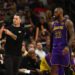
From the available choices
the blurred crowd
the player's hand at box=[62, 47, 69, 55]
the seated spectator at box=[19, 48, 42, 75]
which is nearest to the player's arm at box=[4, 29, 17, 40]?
the blurred crowd

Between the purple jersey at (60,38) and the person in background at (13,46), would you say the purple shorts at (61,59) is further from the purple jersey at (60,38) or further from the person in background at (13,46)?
the person in background at (13,46)

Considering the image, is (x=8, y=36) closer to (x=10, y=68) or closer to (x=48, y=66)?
(x=10, y=68)

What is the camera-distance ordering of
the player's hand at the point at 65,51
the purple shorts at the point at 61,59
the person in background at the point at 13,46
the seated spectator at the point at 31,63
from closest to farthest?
1. the player's hand at the point at 65,51
2. the person in background at the point at 13,46
3. the purple shorts at the point at 61,59
4. the seated spectator at the point at 31,63

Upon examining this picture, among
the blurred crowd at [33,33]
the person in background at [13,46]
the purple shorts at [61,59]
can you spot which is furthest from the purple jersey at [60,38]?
the person in background at [13,46]

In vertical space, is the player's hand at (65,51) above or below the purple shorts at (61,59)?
above

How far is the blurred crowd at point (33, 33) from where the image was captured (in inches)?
297

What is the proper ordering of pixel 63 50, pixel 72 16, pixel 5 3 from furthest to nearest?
pixel 72 16, pixel 5 3, pixel 63 50

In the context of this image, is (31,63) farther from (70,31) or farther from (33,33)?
(33,33)

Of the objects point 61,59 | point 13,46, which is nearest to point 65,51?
point 61,59

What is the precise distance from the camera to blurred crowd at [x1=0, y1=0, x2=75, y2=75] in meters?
7.55

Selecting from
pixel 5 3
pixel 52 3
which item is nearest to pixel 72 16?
pixel 52 3

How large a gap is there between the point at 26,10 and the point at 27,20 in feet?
1.73

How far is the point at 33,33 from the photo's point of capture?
10.7m

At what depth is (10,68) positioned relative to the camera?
602cm
